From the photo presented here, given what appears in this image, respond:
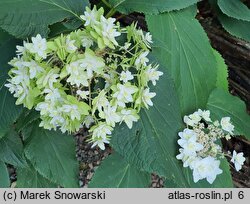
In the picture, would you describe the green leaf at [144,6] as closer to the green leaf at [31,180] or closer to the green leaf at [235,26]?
the green leaf at [235,26]

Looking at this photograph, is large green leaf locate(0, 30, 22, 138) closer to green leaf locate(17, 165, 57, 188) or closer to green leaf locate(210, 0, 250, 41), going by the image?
green leaf locate(17, 165, 57, 188)

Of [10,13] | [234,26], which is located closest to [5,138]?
[10,13]

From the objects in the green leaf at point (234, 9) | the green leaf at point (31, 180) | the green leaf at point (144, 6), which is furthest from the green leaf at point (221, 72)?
the green leaf at point (31, 180)

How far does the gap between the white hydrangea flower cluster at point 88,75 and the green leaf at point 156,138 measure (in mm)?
63

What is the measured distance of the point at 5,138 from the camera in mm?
1296

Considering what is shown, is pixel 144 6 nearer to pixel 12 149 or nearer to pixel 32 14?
pixel 32 14

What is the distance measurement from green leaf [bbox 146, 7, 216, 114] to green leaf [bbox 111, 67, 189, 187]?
12 centimetres

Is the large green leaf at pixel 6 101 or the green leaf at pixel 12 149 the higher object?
the large green leaf at pixel 6 101

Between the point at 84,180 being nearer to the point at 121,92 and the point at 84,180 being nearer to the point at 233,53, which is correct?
the point at 233,53

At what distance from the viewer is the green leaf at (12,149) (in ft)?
4.23

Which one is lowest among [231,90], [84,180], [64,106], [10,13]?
[84,180]

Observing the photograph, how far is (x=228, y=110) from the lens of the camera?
1438mm

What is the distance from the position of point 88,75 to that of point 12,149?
52 centimetres

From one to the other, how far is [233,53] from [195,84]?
1.63ft
